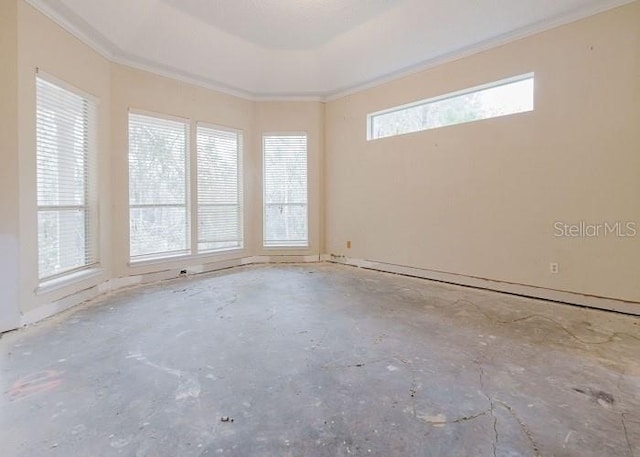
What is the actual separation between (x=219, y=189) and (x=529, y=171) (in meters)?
4.51

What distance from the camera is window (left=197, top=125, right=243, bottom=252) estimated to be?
5.41m

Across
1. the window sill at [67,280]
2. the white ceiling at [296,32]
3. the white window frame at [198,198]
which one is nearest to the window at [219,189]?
the white window frame at [198,198]

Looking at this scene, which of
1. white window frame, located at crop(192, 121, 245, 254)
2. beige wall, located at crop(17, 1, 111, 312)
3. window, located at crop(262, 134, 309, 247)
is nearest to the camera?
beige wall, located at crop(17, 1, 111, 312)

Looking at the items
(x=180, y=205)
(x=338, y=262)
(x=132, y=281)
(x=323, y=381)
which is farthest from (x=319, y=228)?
(x=323, y=381)

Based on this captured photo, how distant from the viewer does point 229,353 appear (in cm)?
252

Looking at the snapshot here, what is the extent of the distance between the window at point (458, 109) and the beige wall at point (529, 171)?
0.12 m

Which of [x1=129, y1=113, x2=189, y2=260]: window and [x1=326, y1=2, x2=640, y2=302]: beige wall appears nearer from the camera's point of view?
[x1=326, y1=2, x2=640, y2=302]: beige wall

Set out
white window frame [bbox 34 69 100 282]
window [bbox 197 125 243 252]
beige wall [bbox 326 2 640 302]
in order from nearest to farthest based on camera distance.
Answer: beige wall [bbox 326 2 640 302], white window frame [bbox 34 69 100 282], window [bbox 197 125 243 252]

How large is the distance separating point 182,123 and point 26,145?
228cm

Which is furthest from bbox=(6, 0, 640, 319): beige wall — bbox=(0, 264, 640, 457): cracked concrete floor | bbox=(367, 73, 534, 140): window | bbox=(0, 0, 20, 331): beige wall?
bbox=(0, 264, 640, 457): cracked concrete floor

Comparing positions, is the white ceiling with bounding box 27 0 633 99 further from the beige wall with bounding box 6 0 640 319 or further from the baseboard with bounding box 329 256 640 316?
the baseboard with bounding box 329 256 640 316

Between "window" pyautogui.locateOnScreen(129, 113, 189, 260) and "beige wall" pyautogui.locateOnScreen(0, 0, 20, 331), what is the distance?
65.3 inches

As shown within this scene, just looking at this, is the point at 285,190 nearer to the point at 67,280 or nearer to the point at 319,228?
the point at 319,228

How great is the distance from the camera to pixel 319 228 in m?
6.29
